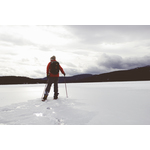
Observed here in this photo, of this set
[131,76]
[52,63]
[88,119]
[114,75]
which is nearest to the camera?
[88,119]

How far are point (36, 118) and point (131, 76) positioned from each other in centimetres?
16321

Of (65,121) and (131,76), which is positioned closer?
(65,121)

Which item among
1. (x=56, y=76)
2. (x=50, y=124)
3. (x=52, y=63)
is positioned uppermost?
(x=52, y=63)

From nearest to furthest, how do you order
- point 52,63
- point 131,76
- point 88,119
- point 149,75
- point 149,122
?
point 149,122 → point 88,119 → point 52,63 → point 149,75 → point 131,76

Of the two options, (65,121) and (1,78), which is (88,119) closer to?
(65,121)

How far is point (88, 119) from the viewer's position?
3.57 metres

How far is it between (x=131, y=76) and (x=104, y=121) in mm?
162518

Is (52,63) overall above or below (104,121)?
above

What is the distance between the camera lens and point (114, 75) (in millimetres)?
161625

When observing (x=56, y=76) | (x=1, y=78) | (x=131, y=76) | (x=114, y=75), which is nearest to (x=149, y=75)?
(x=131, y=76)

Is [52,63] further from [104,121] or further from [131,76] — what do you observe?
[131,76]

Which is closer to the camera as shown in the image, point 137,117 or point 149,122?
point 149,122

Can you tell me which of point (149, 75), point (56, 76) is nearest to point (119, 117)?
point (56, 76)

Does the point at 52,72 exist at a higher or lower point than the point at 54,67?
lower
